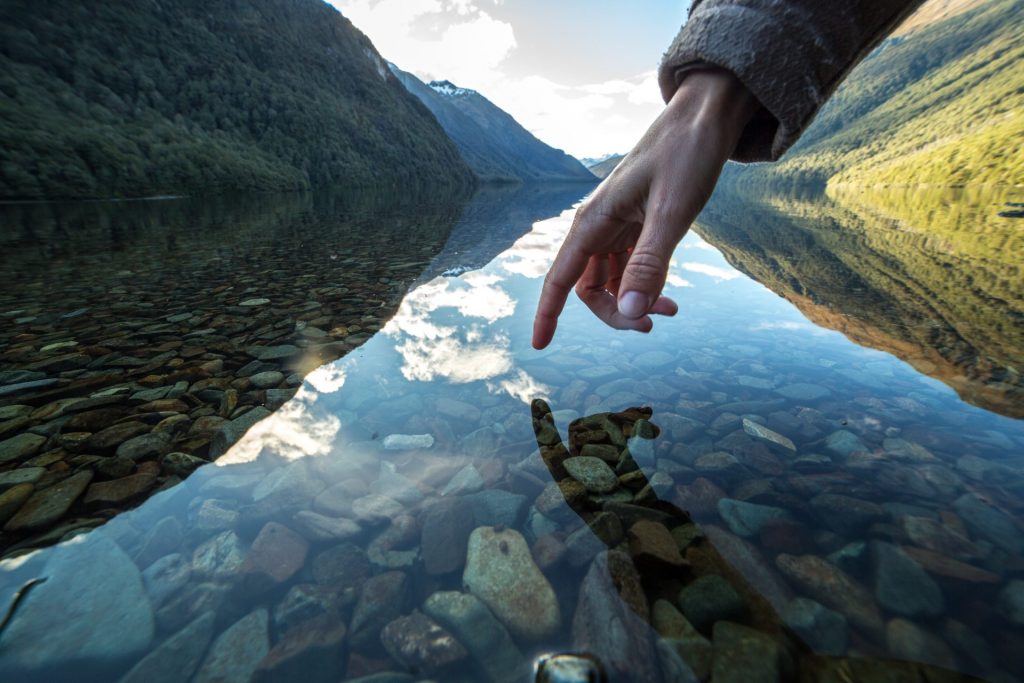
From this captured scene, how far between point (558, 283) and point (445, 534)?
59.3 inches

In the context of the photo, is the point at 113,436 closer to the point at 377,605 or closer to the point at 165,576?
the point at 165,576

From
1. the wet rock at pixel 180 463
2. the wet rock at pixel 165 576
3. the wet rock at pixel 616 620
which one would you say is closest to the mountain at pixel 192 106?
the wet rock at pixel 180 463

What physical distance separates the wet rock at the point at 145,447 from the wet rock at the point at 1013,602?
170 inches

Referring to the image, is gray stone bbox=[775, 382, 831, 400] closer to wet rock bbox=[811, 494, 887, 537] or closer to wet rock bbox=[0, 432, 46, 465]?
wet rock bbox=[811, 494, 887, 537]

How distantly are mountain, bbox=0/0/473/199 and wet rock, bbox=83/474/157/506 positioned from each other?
1662 inches

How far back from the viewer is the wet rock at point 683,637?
146 centimetres

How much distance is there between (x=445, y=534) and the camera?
2.12 meters

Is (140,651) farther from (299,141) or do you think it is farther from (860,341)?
(299,141)

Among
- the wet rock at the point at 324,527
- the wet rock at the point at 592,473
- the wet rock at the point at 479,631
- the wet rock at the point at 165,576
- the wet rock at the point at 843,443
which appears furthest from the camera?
the wet rock at the point at 843,443

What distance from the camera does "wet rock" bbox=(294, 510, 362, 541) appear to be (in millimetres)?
2078

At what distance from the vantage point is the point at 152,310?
5602mm

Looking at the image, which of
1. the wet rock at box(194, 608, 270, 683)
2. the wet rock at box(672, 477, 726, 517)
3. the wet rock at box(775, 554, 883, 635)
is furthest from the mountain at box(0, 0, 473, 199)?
the wet rock at box(775, 554, 883, 635)

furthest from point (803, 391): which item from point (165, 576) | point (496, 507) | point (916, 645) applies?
point (165, 576)

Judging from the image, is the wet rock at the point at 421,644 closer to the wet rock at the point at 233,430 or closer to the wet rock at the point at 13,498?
the wet rock at the point at 233,430
